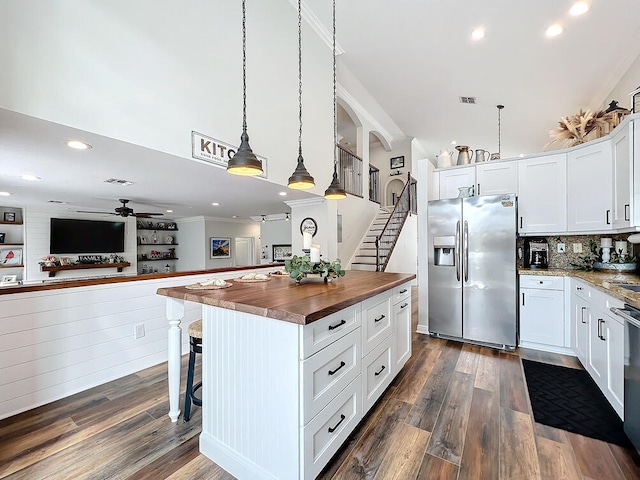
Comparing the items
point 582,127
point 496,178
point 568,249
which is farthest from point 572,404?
point 582,127

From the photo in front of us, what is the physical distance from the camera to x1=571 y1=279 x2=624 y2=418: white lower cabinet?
1.94m

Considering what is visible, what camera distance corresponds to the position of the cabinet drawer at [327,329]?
1.34m

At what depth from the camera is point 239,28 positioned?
2.86 m

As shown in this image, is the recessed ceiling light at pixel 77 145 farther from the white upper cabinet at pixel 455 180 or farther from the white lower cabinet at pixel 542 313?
the white lower cabinet at pixel 542 313

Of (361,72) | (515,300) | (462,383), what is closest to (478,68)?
(361,72)

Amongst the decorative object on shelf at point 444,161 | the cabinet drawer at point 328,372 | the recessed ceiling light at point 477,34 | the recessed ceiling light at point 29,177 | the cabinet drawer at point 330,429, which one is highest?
the recessed ceiling light at point 477,34

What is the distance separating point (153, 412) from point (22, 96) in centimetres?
229

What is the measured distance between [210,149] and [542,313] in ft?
13.7

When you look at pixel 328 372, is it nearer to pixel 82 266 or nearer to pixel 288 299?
pixel 288 299

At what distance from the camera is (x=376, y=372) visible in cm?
213

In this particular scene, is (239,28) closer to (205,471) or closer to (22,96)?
(22,96)

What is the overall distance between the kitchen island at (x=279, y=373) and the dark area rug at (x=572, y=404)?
1.45m

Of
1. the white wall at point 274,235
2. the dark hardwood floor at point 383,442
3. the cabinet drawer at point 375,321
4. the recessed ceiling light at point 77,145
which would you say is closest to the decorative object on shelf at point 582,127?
the dark hardwood floor at point 383,442

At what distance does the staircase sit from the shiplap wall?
3.94 m
